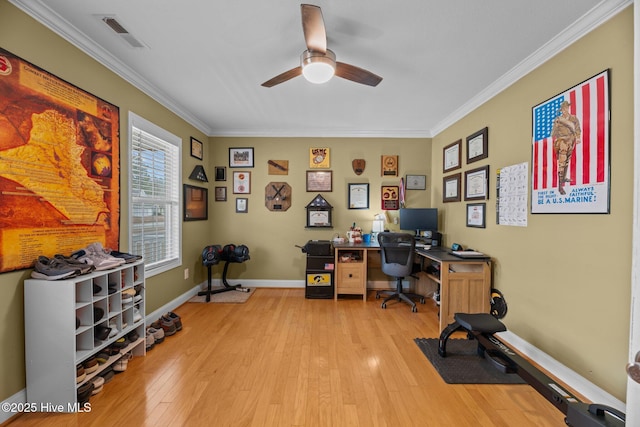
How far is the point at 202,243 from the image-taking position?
403 centimetres

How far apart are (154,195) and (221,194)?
1277 millimetres

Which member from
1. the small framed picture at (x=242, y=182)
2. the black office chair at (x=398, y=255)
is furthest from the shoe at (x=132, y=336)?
the black office chair at (x=398, y=255)

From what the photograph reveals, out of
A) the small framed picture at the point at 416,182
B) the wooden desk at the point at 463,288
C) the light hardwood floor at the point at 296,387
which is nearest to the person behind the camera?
the light hardwood floor at the point at 296,387

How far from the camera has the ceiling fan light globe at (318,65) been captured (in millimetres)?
1873

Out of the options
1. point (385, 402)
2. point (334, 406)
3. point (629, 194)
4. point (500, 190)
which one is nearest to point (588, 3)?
point (629, 194)

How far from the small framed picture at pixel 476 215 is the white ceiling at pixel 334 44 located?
1168mm

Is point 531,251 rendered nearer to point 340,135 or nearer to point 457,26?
point 457,26

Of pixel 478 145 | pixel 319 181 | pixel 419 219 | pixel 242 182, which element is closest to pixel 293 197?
pixel 319 181

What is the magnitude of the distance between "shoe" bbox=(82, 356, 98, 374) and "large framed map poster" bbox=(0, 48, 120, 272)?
2.47ft

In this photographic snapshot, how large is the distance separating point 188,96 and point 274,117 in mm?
1084

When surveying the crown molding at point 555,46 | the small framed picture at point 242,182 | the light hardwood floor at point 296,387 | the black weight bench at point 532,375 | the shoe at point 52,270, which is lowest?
the light hardwood floor at point 296,387

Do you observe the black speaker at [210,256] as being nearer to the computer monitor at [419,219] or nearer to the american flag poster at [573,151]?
the computer monitor at [419,219]

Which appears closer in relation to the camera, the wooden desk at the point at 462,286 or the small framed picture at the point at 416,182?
the wooden desk at the point at 462,286

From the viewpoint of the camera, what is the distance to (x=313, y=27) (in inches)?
63.9
